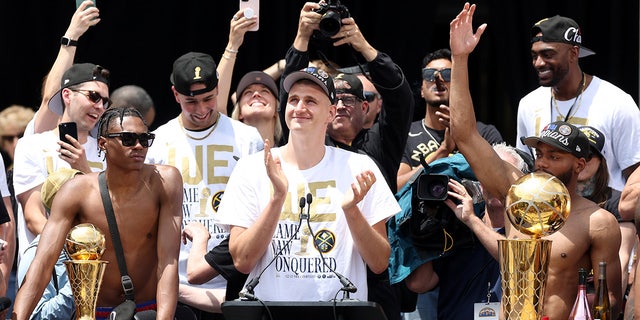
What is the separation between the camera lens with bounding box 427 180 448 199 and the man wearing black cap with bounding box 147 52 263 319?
1147 millimetres

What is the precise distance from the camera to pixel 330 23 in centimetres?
643

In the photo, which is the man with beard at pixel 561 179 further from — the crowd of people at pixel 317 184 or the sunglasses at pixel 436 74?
the sunglasses at pixel 436 74

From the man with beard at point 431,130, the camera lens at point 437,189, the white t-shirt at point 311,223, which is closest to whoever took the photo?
the white t-shirt at point 311,223

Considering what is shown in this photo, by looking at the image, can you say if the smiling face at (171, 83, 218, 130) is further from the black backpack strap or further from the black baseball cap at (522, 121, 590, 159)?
the black baseball cap at (522, 121, 590, 159)

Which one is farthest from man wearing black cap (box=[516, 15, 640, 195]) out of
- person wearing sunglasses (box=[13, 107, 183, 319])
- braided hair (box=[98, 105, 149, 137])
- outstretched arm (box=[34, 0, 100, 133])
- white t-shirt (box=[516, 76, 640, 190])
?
outstretched arm (box=[34, 0, 100, 133])

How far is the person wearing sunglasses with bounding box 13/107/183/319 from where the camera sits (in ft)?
19.4

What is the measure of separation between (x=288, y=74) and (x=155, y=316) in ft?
4.58

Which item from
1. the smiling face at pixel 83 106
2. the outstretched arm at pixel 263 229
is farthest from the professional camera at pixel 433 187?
the smiling face at pixel 83 106

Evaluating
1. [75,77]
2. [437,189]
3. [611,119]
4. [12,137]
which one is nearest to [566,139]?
[437,189]

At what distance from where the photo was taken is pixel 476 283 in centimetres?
662

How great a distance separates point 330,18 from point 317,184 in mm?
1006

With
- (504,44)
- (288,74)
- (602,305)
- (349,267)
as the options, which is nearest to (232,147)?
(288,74)

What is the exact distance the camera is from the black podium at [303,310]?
5180 mm

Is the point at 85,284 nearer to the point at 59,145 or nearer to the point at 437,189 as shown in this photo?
the point at 59,145
